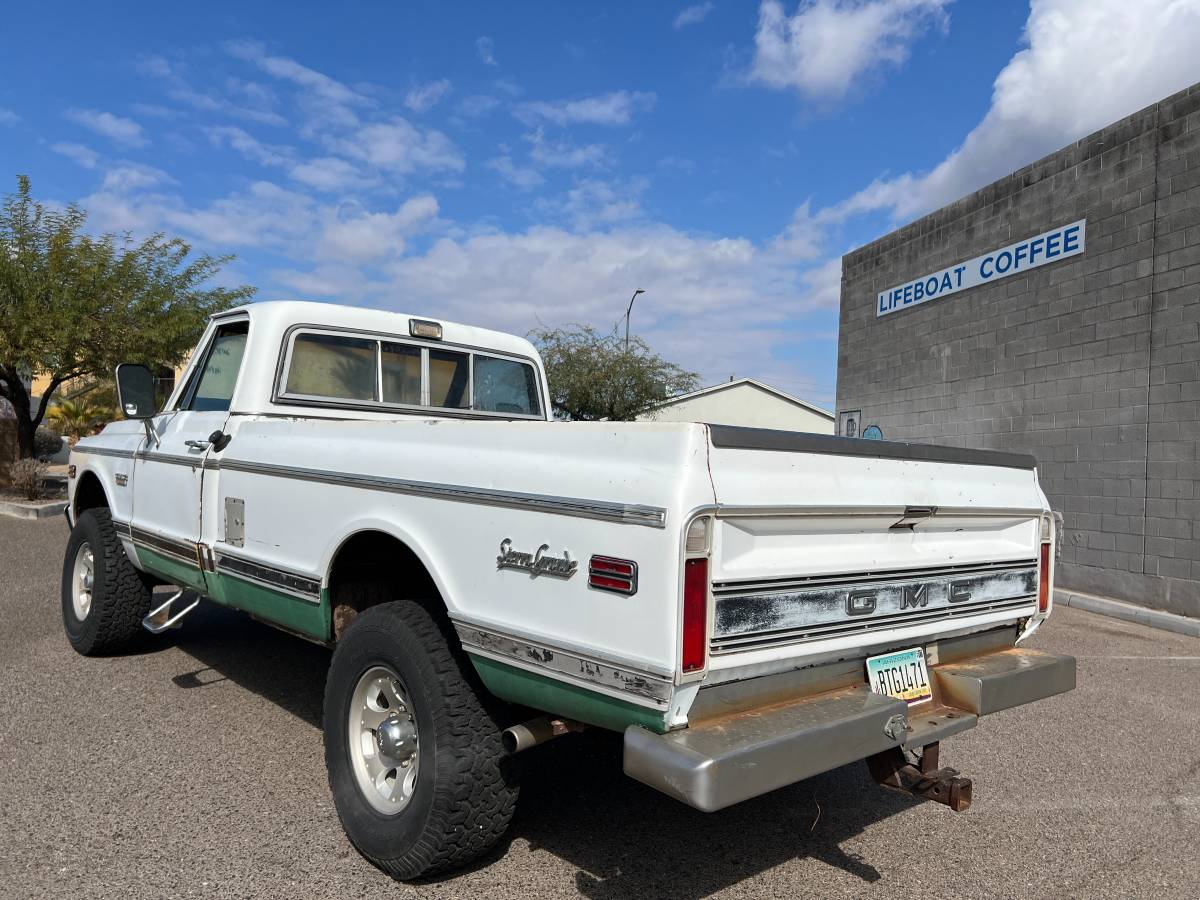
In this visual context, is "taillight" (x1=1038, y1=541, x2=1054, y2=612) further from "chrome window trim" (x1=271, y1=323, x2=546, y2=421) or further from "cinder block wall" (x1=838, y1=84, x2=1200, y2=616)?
"cinder block wall" (x1=838, y1=84, x2=1200, y2=616)

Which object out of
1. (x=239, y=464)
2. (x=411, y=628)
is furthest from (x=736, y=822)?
(x=239, y=464)

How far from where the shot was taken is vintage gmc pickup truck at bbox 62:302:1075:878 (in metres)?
2.23

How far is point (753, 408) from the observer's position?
36.1 metres

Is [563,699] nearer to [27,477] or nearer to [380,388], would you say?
[380,388]

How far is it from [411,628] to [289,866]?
948 mm

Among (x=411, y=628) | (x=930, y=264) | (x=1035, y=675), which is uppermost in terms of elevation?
(x=930, y=264)

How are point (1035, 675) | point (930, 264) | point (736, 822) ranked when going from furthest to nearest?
point (930, 264), point (736, 822), point (1035, 675)

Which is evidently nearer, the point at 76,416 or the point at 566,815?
the point at 566,815

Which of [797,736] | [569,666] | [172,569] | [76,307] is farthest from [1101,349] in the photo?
[76,307]

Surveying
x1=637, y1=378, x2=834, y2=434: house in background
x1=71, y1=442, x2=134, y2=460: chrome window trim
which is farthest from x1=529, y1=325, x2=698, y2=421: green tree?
x1=71, y1=442, x2=134, y2=460: chrome window trim

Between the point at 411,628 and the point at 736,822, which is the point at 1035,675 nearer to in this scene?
the point at 736,822

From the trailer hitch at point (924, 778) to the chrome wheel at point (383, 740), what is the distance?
157 cm

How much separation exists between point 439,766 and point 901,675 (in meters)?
1.58

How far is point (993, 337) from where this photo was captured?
1052 centimetres
